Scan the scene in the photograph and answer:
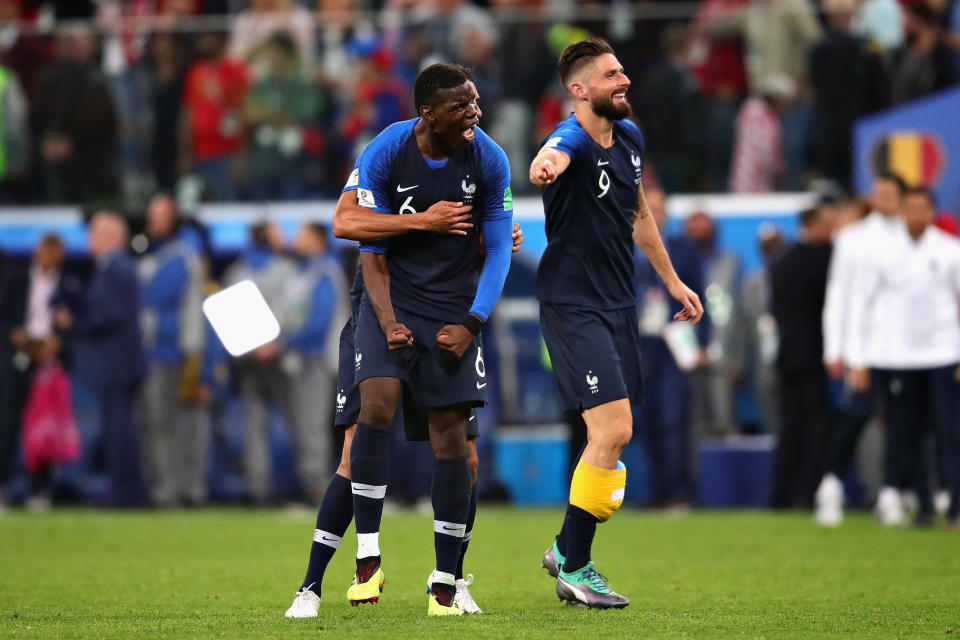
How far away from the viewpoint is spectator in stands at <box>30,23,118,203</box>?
1691 cm

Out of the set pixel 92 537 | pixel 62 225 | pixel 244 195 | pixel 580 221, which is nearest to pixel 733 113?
pixel 244 195

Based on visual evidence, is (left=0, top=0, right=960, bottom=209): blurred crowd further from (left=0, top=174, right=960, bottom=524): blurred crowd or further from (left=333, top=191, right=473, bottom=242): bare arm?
(left=333, top=191, right=473, bottom=242): bare arm

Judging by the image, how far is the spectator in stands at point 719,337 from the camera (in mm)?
14352

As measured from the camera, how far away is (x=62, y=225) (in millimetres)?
16078

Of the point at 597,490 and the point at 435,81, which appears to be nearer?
the point at 435,81

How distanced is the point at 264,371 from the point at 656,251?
781cm

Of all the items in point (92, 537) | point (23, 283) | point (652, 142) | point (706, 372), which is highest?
point (652, 142)

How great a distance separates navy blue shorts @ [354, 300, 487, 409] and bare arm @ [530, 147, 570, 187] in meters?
0.74

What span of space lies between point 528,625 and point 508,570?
2689 mm

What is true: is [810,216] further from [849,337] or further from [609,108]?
[609,108]

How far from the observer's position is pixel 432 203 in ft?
21.1

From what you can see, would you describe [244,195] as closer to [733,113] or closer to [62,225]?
[62,225]

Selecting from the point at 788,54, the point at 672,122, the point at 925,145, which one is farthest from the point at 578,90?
the point at 788,54

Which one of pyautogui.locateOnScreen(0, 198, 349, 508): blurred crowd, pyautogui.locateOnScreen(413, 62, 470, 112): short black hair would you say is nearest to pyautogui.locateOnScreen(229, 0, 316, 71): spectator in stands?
pyautogui.locateOnScreen(0, 198, 349, 508): blurred crowd
